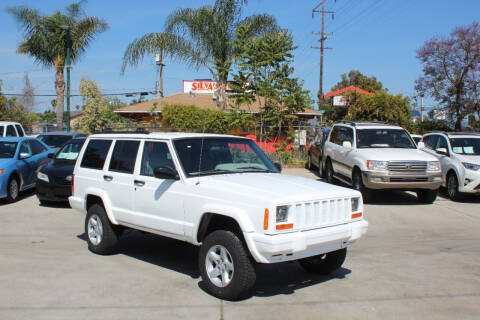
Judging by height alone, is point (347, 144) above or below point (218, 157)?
above

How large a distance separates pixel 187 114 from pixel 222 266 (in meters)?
21.3

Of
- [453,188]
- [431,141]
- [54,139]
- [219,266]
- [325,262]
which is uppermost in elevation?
[431,141]

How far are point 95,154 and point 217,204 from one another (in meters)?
2.97

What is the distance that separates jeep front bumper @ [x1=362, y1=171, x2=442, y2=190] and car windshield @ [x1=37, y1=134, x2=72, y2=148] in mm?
11352

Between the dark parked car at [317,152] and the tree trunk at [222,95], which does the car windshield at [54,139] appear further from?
Result: the dark parked car at [317,152]

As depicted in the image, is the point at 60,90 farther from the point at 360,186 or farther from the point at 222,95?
the point at 360,186

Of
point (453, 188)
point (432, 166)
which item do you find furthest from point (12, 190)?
point (453, 188)

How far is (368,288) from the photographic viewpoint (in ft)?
19.4

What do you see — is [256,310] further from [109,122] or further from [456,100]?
[109,122]

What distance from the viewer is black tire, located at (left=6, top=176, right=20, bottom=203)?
12023mm

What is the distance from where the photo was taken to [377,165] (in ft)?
39.8

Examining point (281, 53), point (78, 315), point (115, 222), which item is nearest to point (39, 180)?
point (115, 222)

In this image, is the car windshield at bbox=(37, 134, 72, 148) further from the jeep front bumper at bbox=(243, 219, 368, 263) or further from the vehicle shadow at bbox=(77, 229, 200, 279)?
the jeep front bumper at bbox=(243, 219, 368, 263)

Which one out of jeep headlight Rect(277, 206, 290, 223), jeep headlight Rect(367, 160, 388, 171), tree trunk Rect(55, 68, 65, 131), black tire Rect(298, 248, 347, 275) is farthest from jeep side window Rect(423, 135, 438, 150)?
tree trunk Rect(55, 68, 65, 131)
